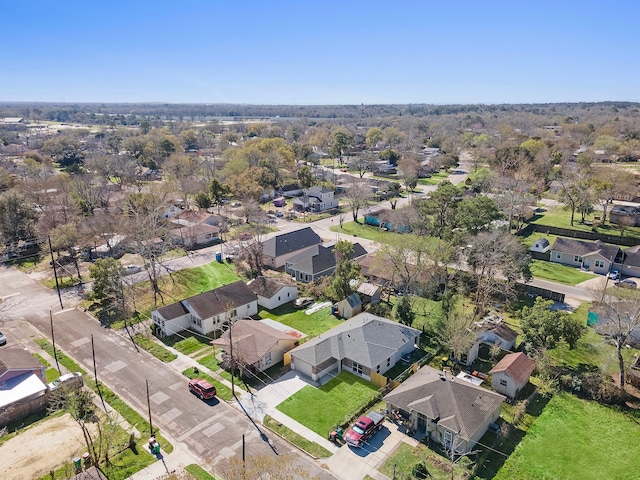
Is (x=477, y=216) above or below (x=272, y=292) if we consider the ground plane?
above

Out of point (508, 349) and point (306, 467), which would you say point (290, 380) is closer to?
point (306, 467)

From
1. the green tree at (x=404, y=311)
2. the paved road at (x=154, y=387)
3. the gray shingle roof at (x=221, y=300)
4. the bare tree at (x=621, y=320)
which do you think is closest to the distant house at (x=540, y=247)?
the bare tree at (x=621, y=320)

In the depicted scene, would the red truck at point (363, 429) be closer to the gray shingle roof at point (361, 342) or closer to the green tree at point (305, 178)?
the gray shingle roof at point (361, 342)

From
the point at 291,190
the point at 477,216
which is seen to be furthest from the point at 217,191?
the point at 477,216

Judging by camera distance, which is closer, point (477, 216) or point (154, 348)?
point (154, 348)

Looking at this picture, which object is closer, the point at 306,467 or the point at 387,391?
the point at 306,467

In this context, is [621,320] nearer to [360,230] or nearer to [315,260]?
[315,260]

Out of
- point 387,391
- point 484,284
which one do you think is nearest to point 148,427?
point 387,391
